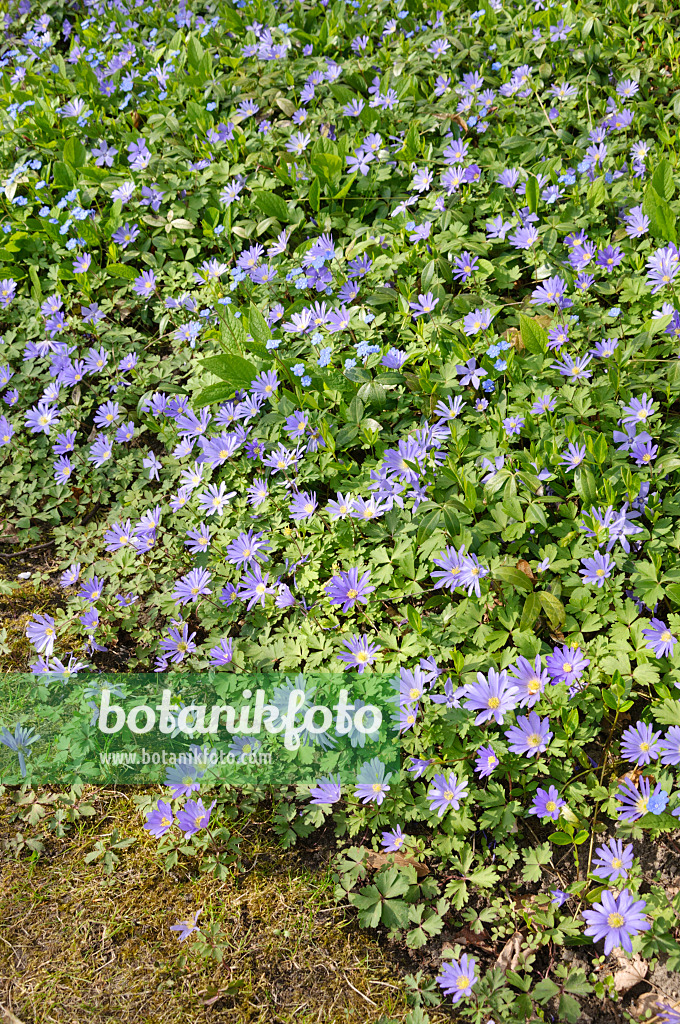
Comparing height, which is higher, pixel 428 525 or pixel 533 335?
pixel 533 335

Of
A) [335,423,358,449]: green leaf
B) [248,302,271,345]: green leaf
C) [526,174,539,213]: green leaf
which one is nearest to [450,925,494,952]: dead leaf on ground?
[335,423,358,449]: green leaf

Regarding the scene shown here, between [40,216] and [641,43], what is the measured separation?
2766 millimetres

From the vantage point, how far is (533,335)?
236cm

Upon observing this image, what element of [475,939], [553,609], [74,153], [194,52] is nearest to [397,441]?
[553,609]

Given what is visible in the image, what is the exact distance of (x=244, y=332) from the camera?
2.68 metres

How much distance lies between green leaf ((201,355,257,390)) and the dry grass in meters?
1.43

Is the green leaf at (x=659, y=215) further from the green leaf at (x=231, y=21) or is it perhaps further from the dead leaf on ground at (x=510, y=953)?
the green leaf at (x=231, y=21)

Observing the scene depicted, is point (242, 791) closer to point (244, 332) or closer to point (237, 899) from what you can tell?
point (237, 899)

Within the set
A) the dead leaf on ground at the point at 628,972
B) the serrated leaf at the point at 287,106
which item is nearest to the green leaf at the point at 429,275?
the serrated leaf at the point at 287,106

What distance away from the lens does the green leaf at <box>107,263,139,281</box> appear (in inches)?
120

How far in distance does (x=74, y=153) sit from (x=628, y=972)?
3.82m

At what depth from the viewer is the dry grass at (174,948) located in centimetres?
179

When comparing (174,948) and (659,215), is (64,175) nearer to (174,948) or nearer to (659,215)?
(659,215)

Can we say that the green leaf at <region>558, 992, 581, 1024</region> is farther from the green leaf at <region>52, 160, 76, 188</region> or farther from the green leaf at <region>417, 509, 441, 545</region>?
the green leaf at <region>52, 160, 76, 188</region>
